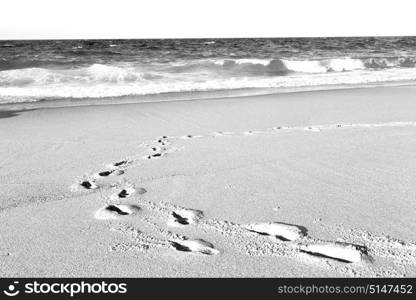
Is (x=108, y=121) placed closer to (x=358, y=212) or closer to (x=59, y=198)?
(x=59, y=198)

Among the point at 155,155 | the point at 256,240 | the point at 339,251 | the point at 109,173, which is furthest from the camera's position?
the point at 155,155

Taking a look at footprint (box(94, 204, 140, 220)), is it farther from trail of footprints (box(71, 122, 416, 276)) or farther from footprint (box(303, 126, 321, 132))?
footprint (box(303, 126, 321, 132))

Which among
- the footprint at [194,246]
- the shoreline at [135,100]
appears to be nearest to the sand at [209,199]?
the footprint at [194,246]

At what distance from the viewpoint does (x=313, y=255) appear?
219 centimetres

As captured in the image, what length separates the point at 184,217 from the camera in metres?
2.69

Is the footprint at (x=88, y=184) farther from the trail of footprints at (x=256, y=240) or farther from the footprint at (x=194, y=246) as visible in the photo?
the footprint at (x=194, y=246)

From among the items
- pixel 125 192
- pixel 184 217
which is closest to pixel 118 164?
pixel 125 192

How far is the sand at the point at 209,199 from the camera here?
2148 mm

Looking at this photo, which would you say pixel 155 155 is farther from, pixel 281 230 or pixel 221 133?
pixel 281 230

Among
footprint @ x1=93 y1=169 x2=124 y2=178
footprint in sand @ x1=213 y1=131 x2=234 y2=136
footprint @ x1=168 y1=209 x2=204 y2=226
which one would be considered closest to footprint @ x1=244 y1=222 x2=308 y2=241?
footprint @ x1=168 y1=209 x2=204 y2=226

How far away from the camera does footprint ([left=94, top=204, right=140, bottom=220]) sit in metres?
2.69

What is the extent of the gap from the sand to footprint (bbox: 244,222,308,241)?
1 cm

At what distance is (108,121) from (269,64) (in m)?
14.1

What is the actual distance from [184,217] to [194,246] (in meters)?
0.41
